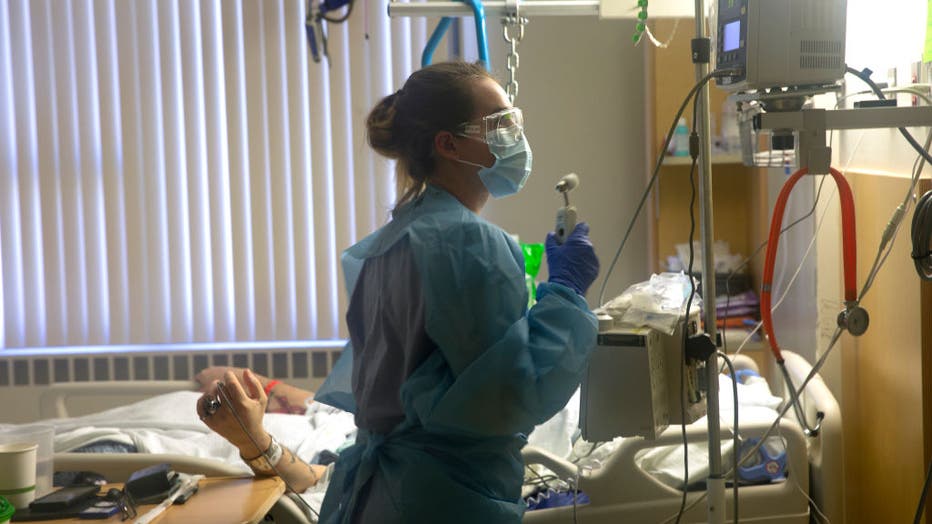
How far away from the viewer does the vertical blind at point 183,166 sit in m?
4.11

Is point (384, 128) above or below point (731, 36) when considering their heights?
below

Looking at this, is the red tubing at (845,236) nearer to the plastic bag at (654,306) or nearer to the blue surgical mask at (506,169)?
the plastic bag at (654,306)

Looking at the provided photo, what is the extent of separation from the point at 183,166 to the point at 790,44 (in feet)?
9.92

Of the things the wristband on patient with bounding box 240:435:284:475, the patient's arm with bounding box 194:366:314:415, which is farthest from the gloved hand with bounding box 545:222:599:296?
the patient's arm with bounding box 194:366:314:415

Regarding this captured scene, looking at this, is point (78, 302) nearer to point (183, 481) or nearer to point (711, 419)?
point (183, 481)

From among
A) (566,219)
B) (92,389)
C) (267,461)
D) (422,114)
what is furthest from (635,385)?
(92,389)

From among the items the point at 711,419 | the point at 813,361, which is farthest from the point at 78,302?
the point at 711,419

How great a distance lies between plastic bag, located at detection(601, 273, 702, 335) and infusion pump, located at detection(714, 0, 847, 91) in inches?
13.2

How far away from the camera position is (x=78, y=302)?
4.20 m

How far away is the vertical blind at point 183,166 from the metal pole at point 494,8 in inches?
73.4

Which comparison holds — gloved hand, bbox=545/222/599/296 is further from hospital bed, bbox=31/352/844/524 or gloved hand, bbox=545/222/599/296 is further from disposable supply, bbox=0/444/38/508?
disposable supply, bbox=0/444/38/508

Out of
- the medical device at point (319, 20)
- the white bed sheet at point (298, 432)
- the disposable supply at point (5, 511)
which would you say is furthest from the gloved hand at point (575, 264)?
the medical device at point (319, 20)

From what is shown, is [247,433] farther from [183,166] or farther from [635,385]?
[183,166]

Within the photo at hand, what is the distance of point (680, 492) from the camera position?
220 cm
